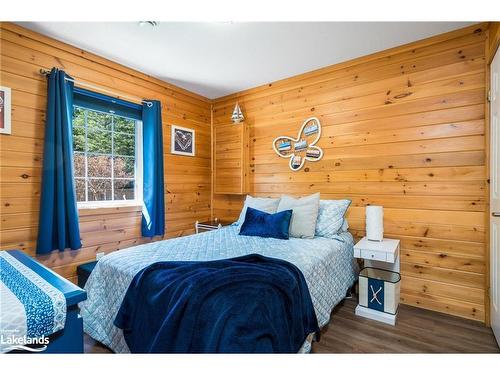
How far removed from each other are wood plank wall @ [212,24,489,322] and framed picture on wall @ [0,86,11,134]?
274cm

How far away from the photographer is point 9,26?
209 cm

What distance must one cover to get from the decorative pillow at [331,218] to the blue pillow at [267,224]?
0.32m

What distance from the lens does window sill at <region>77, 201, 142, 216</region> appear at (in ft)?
8.47

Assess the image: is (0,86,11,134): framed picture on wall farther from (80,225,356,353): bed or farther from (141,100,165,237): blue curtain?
(80,225,356,353): bed

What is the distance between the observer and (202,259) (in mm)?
1763

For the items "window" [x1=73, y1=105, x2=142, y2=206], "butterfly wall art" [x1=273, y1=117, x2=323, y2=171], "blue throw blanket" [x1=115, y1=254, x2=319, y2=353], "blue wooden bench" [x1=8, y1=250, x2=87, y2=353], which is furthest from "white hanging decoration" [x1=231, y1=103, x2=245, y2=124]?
"blue wooden bench" [x1=8, y1=250, x2=87, y2=353]

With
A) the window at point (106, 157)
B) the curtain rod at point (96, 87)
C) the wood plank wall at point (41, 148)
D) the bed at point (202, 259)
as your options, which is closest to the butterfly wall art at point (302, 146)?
the bed at point (202, 259)

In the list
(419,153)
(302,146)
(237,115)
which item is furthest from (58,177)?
(419,153)

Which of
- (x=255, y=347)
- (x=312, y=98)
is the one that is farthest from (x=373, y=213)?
(x=255, y=347)

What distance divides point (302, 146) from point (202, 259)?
1.90 meters

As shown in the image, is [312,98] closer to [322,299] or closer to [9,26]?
[322,299]

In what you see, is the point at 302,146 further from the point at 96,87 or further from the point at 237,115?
the point at 96,87

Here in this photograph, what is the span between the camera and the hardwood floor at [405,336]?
A: 1.77 m

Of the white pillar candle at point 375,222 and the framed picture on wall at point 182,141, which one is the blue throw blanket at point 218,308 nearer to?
the white pillar candle at point 375,222
